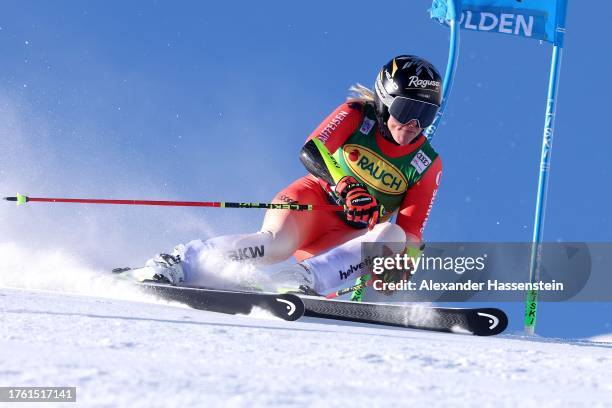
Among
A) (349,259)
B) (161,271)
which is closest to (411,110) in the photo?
(349,259)

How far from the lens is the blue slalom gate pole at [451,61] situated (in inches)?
231

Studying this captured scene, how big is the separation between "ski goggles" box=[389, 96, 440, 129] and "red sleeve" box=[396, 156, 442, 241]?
43 centimetres

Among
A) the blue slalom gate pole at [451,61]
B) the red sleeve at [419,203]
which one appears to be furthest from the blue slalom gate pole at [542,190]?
the red sleeve at [419,203]

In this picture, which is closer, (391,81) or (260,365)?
(260,365)

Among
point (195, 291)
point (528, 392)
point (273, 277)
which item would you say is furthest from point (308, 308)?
point (528, 392)

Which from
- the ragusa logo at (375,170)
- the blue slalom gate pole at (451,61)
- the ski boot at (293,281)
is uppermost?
the blue slalom gate pole at (451,61)

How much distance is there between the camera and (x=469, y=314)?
4156 mm

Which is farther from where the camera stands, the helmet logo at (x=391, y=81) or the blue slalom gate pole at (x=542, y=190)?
the blue slalom gate pole at (x=542, y=190)

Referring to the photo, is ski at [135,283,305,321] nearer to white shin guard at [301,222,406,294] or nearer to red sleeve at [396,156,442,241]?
white shin guard at [301,222,406,294]

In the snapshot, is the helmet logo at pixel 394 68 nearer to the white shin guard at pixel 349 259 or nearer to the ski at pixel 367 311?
the white shin guard at pixel 349 259

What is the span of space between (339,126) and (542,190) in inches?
79.5

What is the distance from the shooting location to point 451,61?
6.18 m

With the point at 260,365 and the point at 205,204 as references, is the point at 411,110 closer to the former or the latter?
the point at 205,204

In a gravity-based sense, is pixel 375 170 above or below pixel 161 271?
above
